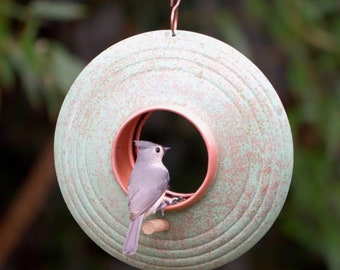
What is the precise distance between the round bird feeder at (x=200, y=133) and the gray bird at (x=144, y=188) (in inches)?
2.6

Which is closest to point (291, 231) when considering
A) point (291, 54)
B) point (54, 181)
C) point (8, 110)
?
point (291, 54)

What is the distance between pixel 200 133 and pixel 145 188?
0.19m

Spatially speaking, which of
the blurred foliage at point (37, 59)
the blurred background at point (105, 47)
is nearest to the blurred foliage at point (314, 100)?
the blurred background at point (105, 47)

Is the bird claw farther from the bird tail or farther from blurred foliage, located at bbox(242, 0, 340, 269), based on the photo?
blurred foliage, located at bbox(242, 0, 340, 269)

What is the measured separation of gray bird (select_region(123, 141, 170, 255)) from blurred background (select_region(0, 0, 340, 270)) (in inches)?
48.3

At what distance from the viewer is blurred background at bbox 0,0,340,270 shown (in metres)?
3.82

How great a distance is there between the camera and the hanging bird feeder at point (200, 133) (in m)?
2.27

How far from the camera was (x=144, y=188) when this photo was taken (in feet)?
7.23

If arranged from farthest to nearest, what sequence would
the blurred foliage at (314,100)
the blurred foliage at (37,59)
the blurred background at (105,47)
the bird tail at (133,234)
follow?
the blurred foliage at (314,100) → the blurred background at (105,47) → the blurred foliage at (37,59) → the bird tail at (133,234)

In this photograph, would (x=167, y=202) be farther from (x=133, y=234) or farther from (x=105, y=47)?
(x=105, y=47)

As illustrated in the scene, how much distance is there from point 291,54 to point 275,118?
183cm

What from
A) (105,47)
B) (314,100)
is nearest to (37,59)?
(314,100)

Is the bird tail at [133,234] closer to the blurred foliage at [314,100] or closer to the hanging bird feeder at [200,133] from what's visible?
the hanging bird feeder at [200,133]

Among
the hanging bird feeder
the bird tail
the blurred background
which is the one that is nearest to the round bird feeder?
the hanging bird feeder
